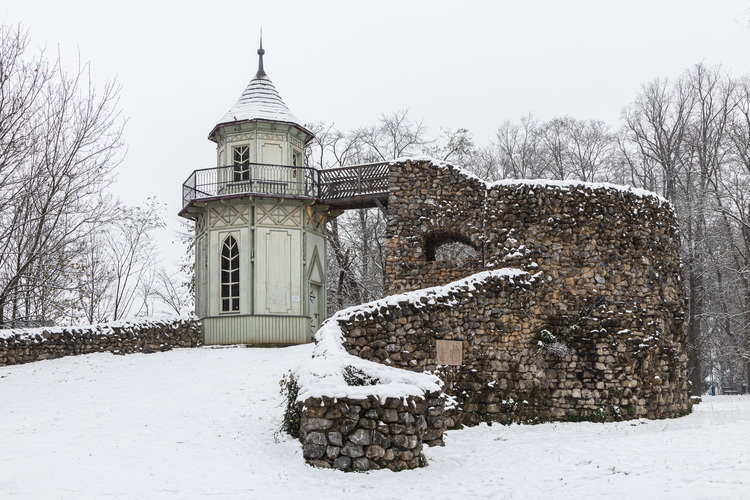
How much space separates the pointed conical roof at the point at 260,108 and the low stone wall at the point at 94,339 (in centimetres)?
631

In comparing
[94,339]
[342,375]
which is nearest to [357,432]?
[342,375]

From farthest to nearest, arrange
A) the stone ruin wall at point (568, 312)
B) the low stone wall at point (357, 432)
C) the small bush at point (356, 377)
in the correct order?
the stone ruin wall at point (568, 312)
the small bush at point (356, 377)
the low stone wall at point (357, 432)

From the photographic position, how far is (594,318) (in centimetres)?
1491

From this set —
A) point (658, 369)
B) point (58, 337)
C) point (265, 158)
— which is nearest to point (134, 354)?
point (58, 337)

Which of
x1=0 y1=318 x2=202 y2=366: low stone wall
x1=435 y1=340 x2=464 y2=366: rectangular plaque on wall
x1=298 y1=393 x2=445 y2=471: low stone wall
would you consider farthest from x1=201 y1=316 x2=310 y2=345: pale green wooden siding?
x1=298 y1=393 x2=445 y2=471: low stone wall

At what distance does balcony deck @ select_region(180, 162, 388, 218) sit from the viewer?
805 inches

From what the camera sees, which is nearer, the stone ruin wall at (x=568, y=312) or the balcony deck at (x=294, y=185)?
the stone ruin wall at (x=568, y=312)

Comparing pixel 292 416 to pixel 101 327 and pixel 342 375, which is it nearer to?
pixel 342 375

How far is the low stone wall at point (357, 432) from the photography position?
9.06 meters

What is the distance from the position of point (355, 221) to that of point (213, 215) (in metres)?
9.25

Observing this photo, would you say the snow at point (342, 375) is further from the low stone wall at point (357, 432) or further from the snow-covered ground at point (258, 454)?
the snow-covered ground at point (258, 454)

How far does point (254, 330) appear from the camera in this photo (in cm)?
2030

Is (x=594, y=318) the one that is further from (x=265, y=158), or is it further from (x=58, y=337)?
(x=58, y=337)

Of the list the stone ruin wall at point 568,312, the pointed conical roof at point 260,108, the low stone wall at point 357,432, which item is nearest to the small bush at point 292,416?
the low stone wall at point 357,432
